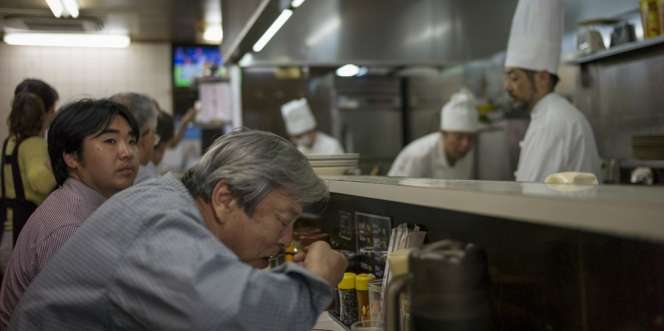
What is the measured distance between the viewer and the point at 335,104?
6.30 meters

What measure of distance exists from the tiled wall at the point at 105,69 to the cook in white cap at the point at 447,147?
3.78 m

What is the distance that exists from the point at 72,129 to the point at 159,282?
56.4 inches

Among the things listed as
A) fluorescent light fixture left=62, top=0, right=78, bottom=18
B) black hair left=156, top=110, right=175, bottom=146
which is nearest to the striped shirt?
fluorescent light fixture left=62, top=0, right=78, bottom=18

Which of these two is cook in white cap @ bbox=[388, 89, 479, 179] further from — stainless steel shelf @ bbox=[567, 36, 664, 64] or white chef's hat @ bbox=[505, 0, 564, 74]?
white chef's hat @ bbox=[505, 0, 564, 74]

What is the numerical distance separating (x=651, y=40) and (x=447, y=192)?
3304mm

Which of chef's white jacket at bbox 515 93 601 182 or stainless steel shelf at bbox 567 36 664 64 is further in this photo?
stainless steel shelf at bbox 567 36 664 64

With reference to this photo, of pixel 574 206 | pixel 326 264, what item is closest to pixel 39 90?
pixel 326 264

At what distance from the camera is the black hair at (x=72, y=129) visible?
7.93ft

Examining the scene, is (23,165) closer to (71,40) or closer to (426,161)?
(426,161)

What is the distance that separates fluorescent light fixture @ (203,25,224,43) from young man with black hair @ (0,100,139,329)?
458 centimetres

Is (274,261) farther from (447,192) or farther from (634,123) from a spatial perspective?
(634,123)

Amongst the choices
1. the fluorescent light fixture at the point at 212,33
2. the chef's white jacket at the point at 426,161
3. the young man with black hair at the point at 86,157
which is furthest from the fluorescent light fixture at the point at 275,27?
the fluorescent light fixture at the point at 212,33

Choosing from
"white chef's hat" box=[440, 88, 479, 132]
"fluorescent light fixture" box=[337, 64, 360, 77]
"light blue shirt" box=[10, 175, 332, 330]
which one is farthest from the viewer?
"fluorescent light fixture" box=[337, 64, 360, 77]

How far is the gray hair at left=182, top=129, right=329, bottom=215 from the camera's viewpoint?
4.79 feet
